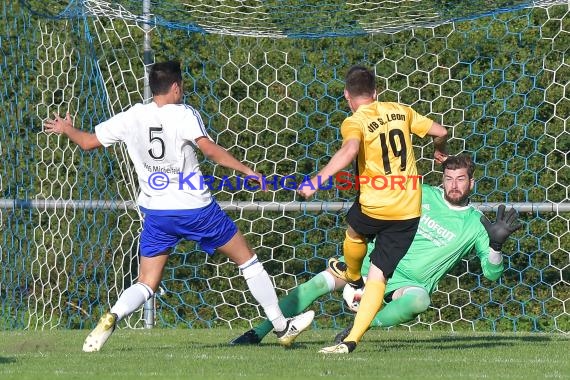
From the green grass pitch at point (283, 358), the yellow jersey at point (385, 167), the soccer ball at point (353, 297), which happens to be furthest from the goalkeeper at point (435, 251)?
the yellow jersey at point (385, 167)

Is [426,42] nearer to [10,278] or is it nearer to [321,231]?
[321,231]

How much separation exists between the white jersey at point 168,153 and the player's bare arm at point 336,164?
890mm

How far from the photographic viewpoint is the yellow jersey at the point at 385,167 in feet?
22.1

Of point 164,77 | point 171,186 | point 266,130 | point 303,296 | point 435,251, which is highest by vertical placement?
point 164,77

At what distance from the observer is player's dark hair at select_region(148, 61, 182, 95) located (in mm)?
6945

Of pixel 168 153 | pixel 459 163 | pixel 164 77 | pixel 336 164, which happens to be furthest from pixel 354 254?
pixel 164 77

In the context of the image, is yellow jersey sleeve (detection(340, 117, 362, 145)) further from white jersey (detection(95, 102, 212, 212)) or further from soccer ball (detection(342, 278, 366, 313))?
soccer ball (detection(342, 278, 366, 313))

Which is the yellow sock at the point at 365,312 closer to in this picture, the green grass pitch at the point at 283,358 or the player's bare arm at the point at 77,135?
the green grass pitch at the point at 283,358

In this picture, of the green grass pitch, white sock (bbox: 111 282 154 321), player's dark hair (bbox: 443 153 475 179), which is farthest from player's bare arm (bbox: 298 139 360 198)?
player's dark hair (bbox: 443 153 475 179)

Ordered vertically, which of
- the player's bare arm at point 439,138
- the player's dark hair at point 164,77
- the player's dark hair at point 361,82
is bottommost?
the player's bare arm at point 439,138

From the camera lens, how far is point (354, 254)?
23.3 feet

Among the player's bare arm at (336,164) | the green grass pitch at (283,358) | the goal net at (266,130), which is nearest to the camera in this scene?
the green grass pitch at (283,358)

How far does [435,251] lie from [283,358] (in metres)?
1.83

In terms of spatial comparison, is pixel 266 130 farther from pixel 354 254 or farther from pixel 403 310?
pixel 354 254
